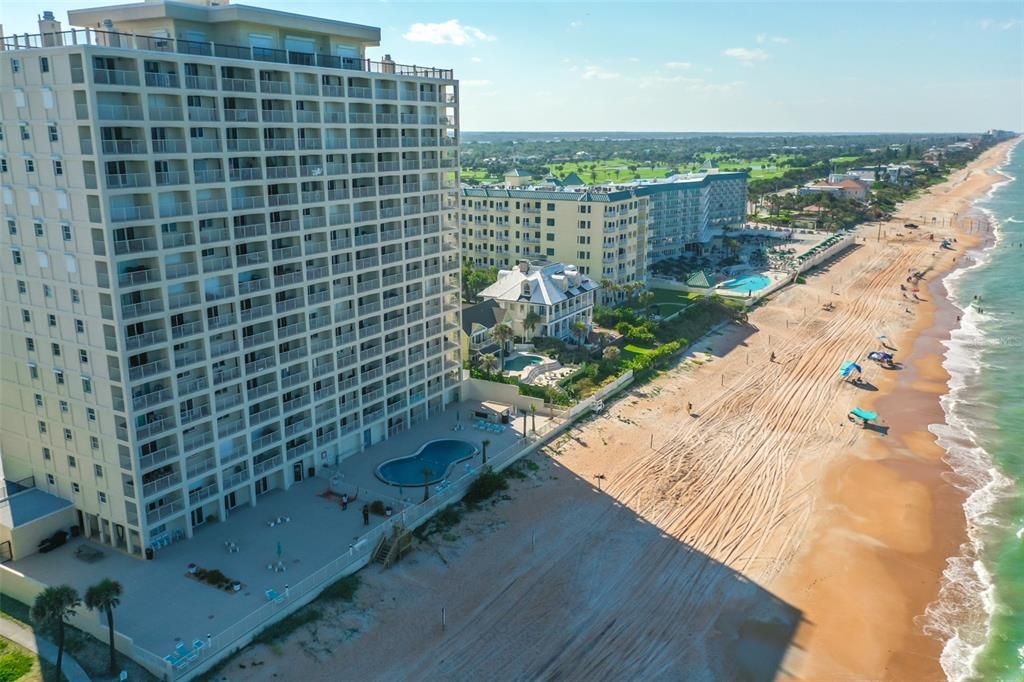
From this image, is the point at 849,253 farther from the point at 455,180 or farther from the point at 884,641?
the point at 884,641

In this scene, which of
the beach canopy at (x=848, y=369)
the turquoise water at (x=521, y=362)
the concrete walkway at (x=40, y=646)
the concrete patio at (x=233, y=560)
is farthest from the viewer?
the beach canopy at (x=848, y=369)

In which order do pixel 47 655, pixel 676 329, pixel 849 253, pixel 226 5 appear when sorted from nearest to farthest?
1. pixel 47 655
2. pixel 226 5
3. pixel 676 329
4. pixel 849 253

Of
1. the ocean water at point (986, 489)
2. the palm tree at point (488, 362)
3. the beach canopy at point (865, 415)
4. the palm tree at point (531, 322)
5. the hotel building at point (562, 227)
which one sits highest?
the hotel building at point (562, 227)

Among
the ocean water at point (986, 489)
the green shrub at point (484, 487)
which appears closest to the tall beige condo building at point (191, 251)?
the green shrub at point (484, 487)

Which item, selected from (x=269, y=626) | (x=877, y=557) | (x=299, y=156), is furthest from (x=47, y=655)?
(x=877, y=557)

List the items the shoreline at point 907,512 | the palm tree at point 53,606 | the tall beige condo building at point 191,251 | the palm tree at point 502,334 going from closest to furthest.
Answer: the palm tree at point 53,606
the tall beige condo building at point 191,251
the shoreline at point 907,512
the palm tree at point 502,334

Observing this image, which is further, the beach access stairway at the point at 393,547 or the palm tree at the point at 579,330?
the palm tree at the point at 579,330

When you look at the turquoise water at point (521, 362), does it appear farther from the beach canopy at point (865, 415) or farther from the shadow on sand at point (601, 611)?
the beach canopy at point (865, 415)

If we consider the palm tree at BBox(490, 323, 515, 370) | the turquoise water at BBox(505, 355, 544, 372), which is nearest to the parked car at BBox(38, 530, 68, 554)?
the palm tree at BBox(490, 323, 515, 370)
